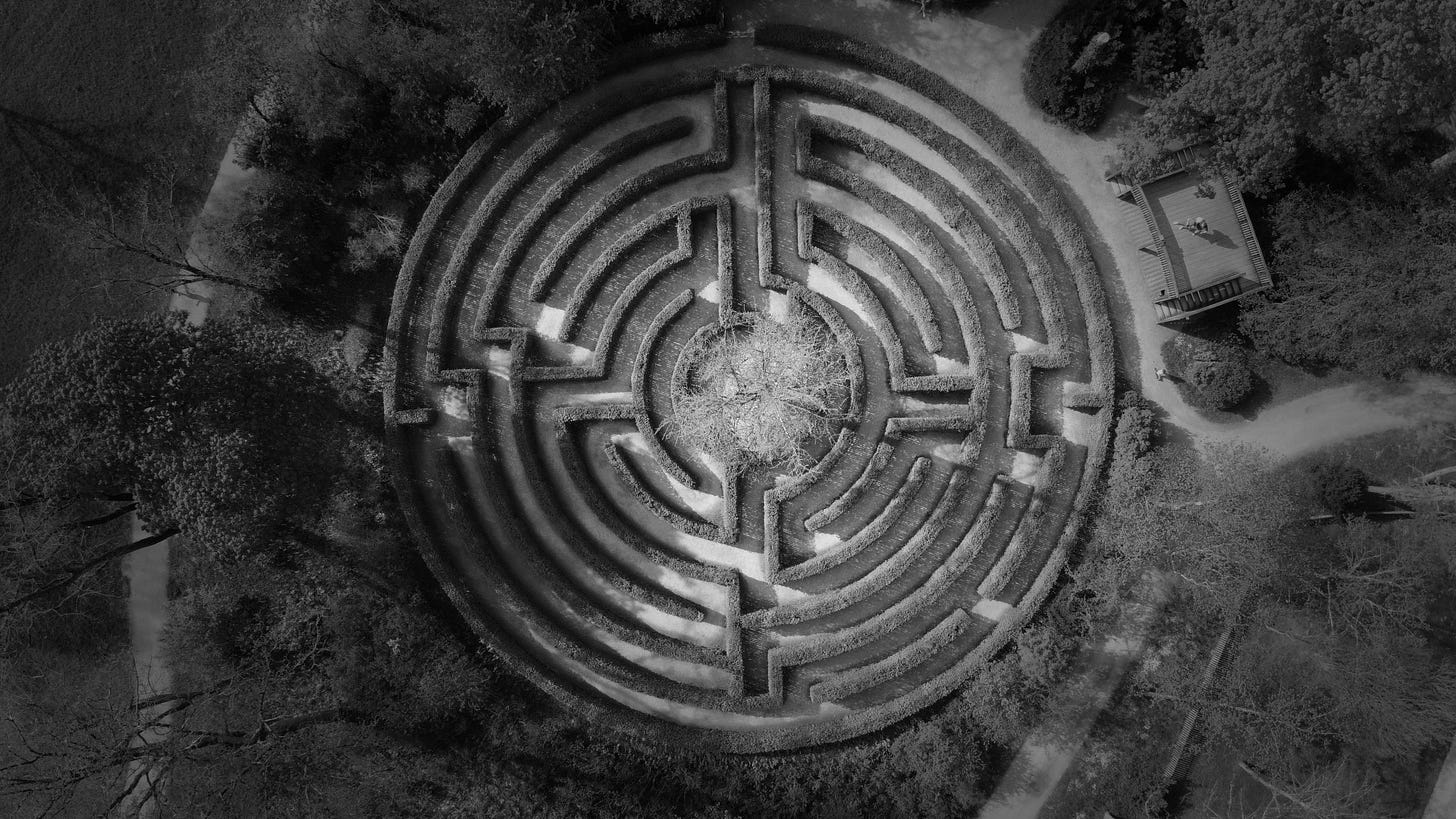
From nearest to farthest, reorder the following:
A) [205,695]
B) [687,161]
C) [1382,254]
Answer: [1382,254] < [205,695] < [687,161]

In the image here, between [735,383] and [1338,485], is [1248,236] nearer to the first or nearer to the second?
[1338,485]

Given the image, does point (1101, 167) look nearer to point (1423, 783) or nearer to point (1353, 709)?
point (1353, 709)

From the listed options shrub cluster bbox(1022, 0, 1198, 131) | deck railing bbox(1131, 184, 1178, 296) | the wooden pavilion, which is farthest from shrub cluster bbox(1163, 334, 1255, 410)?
shrub cluster bbox(1022, 0, 1198, 131)

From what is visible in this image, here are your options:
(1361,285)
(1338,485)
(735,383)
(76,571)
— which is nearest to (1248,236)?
(1361,285)

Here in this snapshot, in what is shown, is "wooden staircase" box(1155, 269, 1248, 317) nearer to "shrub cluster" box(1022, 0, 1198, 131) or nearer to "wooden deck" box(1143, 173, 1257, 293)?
"wooden deck" box(1143, 173, 1257, 293)

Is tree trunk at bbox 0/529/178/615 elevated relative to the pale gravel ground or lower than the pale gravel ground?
lower

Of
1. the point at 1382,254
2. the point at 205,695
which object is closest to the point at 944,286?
the point at 1382,254
